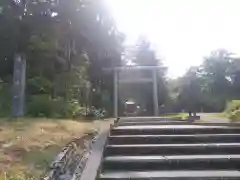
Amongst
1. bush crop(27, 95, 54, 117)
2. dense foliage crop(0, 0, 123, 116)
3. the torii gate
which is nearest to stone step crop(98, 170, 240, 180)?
bush crop(27, 95, 54, 117)

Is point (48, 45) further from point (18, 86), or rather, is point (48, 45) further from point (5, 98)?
point (5, 98)

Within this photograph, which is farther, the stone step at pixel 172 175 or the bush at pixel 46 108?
the bush at pixel 46 108

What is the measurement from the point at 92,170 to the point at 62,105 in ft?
28.7

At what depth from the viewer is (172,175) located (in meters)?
3.88

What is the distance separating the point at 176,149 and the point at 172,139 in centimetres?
49

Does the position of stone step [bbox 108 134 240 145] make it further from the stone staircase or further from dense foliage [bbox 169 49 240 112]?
dense foliage [bbox 169 49 240 112]

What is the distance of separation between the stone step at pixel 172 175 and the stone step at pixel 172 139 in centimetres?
113

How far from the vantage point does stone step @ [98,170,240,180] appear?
150 inches

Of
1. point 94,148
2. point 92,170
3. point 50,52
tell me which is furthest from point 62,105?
point 92,170

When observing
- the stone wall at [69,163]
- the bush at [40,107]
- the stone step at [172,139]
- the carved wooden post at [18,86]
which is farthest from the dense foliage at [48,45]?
the stone wall at [69,163]

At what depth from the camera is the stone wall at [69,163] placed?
3.31m

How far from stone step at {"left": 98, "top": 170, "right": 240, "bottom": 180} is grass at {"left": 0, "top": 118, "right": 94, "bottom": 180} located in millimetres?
723

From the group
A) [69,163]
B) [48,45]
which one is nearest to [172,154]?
[69,163]

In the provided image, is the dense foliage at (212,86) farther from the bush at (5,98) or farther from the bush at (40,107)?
the bush at (40,107)
